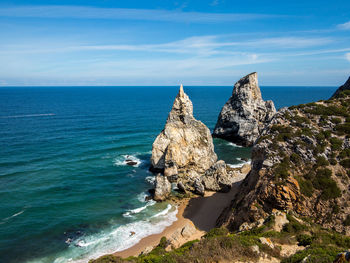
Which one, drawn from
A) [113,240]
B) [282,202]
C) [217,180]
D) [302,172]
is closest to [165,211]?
[113,240]

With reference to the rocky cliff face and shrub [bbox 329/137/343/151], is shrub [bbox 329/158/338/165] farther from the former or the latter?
shrub [bbox 329/137/343/151]

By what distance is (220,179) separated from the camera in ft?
141

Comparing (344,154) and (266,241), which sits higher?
(344,154)

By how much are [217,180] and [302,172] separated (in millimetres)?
17856

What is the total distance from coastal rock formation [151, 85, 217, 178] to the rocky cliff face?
62.9ft

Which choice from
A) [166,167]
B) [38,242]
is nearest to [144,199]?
[166,167]

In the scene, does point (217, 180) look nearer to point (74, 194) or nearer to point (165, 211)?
point (165, 211)

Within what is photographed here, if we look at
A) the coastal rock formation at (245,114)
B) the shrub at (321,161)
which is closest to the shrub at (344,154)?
the shrub at (321,161)

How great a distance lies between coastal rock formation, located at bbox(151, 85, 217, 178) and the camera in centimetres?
4784

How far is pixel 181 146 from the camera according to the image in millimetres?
49531

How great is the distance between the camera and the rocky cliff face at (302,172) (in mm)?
25109

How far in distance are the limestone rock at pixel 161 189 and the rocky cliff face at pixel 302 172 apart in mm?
13689

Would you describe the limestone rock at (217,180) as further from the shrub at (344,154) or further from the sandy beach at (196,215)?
the shrub at (344,154)

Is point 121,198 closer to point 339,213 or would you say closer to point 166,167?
point 166,167
